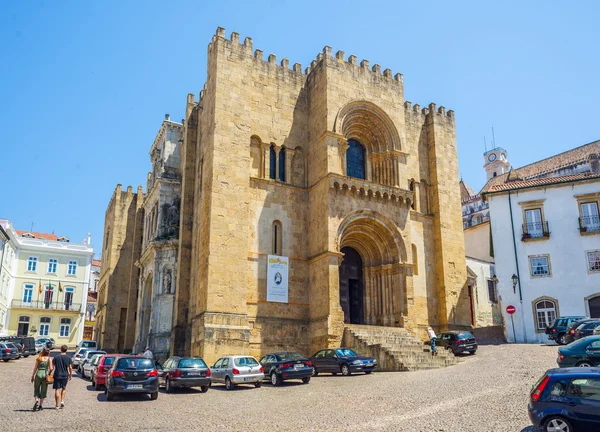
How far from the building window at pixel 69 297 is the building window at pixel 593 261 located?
149ft

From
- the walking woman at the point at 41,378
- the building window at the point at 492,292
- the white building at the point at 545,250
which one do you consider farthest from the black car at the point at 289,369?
the building window at the point at 492,292

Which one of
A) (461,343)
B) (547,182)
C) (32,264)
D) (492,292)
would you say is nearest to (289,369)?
(461,343)

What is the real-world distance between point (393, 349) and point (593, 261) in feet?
47.2

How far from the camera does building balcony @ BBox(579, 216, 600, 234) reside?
3100 cm

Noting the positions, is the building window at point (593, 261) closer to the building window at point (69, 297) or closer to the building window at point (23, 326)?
the building window at point (69, 297)

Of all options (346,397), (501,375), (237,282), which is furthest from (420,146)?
(346,397)

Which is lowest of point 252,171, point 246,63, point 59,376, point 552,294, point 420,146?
point 59,376

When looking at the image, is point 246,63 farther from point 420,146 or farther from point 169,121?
point 420,146

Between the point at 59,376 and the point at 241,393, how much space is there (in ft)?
20.6

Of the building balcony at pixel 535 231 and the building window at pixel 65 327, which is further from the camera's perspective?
the building window at pixel 65 327

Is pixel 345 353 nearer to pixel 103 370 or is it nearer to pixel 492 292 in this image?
pixel 103 370

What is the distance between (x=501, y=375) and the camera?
17.7 meters

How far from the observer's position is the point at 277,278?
2733 cm

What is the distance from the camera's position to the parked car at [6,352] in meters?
29.8
